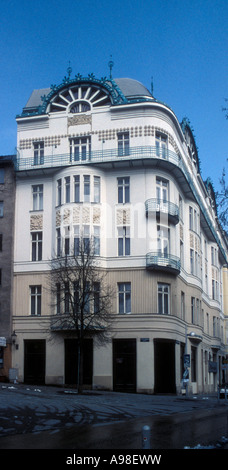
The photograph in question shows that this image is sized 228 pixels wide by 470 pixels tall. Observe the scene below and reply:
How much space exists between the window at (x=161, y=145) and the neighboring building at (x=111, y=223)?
102mm

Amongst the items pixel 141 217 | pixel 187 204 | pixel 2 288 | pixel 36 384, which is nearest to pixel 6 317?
pixel 2 288

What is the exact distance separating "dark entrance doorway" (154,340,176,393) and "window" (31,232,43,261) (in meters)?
10.7

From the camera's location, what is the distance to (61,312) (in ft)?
133

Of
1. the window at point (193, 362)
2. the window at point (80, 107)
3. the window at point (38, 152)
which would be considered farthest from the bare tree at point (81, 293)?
the window at point (80, 107)

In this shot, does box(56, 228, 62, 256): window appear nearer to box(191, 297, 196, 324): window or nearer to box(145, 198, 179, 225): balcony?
box(145, 198, 179, 225): balcony

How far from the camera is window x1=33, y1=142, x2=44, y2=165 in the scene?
145 ft

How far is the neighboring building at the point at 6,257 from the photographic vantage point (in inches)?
1650

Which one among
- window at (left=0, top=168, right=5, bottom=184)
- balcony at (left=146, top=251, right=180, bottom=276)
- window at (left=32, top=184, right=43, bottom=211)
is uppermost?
window at (left=0, top=168, right=5, bottom=184)

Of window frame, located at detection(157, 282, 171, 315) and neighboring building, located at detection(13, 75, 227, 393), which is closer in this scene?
neighboring building, located at detection(13, 75, 227, 393)

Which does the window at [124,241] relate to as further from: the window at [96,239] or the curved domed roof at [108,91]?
the curved domed roof at [108,91]

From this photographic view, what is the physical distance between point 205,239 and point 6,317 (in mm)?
24444

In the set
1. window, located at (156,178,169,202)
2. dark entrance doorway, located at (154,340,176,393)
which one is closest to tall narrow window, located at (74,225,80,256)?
window, located at (156,178,169,202)

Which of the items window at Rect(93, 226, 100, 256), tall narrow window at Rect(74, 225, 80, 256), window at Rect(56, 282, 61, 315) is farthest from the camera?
window at Rect(93, 226, 100, 256)

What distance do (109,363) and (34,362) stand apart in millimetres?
5631
